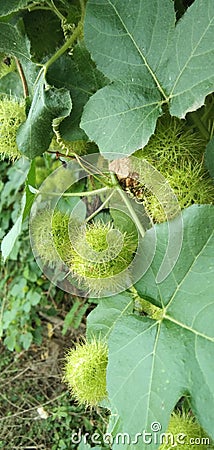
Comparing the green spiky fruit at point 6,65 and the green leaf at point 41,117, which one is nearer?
the green leaf at point 41,117

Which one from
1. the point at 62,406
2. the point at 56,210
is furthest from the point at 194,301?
the point at 62,406

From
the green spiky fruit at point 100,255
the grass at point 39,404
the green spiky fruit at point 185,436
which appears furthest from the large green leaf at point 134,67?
the grass at point 39,404

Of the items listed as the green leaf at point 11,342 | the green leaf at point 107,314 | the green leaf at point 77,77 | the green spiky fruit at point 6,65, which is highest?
the green spiky fruit at point 6,65

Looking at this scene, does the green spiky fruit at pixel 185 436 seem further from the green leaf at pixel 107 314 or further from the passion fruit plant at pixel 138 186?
the green leaf at pixel 107 314

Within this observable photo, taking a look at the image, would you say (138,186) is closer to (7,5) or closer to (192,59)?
(192,59)

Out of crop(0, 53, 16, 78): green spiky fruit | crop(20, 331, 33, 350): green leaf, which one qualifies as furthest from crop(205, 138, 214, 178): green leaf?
crop(20, 331, 33, 350): green leaf
